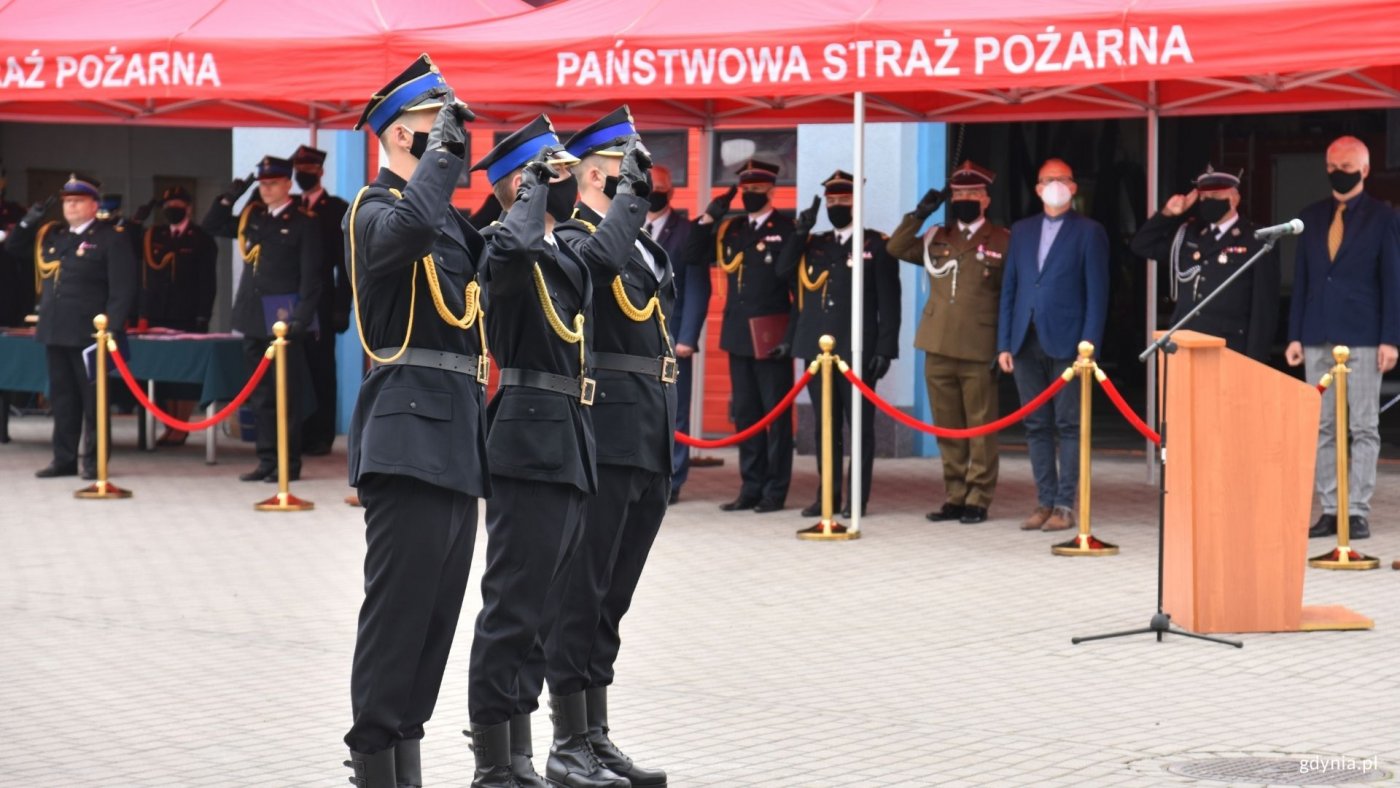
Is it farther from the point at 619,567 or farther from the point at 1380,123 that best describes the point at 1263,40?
the point at 1380,123

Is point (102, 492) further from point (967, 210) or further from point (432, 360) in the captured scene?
point (432, 360)

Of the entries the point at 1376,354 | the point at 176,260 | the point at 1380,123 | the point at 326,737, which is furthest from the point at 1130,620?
the point at 176,260

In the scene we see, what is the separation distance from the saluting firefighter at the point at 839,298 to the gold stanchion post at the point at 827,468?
53 centimetres

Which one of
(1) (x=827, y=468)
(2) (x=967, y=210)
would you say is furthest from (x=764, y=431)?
(2) (x=967, y=210)

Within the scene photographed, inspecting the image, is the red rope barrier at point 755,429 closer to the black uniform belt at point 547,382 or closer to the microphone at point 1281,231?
the microphone at point 1281,231

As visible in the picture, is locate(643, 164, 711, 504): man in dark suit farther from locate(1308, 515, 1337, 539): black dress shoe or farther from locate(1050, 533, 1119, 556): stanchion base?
locate(1308, 515, 1337, 539): black dress shoe

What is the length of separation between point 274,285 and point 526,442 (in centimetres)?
884

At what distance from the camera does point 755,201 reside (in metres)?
13.1

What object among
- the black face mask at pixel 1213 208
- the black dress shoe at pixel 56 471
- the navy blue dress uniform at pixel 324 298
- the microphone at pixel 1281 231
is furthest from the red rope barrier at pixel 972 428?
the black dress shoe at pixel 56 471

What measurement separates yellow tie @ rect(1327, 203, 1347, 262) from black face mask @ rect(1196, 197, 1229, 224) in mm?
619

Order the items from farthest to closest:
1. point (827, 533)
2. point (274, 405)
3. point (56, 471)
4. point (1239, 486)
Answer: point (56, 471)
point (274, 405)
point (827, 533)
point (1239, 486)

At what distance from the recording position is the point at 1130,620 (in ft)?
29.7

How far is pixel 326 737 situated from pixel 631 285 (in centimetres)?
183

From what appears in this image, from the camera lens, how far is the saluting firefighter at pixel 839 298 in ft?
40.8
